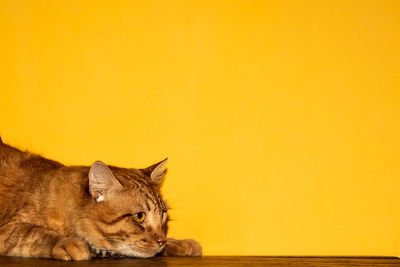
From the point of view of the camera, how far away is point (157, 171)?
6.61 ft

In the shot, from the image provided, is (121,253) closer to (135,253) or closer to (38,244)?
(135,253)

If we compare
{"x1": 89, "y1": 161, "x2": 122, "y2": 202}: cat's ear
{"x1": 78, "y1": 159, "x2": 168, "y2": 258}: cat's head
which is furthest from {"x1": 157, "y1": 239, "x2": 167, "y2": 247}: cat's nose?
{"x1": 89, "y1": 161, "x2": 122, "y2": 202}: cat's ear

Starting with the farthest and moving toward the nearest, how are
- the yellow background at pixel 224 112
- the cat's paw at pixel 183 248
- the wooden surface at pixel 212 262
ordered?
the yellow background at pixel 224 112
the cat's paw at pixel 183 248
the wooden surface at pixel 212 262

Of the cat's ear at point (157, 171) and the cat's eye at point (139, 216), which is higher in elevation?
the cat's ear at point (157, 171)

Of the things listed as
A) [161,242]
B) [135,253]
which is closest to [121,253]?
[135,253]

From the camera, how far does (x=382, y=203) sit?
222 cm

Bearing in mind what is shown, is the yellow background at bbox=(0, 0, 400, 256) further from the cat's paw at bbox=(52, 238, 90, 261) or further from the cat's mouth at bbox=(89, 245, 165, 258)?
the cat's paw at bbox=(52, 238, 90, 261)

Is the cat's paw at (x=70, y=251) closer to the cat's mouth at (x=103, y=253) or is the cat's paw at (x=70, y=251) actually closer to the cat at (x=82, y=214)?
the cat at (x=82, y=214)

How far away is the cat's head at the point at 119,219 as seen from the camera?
1739mm

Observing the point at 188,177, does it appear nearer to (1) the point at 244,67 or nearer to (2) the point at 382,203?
(1) the point at 244,67

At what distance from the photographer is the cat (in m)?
1.70

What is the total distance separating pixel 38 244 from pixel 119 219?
291 mm

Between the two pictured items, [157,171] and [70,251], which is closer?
[70,251]

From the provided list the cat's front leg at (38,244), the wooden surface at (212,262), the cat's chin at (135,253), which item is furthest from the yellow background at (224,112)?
the cat's front leg at (38,244)
